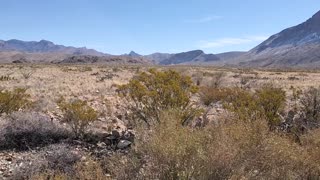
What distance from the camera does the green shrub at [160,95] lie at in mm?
10359

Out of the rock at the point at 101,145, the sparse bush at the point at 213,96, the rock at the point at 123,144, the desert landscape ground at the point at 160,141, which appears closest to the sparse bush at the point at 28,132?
the desert landscape ground at the point at 160,141

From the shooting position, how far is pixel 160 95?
10.5 meters

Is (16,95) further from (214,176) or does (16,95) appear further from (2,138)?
(214,176)

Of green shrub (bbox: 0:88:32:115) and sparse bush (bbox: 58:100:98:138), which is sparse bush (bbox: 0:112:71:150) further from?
green shrub (bbox: 0:88:32:115)

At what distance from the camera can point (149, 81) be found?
1110 cm

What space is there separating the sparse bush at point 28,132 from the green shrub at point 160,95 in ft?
6.49

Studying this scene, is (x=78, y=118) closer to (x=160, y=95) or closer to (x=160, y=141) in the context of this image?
(x=160, y=95)

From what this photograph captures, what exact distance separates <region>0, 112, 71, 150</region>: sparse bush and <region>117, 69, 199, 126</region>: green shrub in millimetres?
1977

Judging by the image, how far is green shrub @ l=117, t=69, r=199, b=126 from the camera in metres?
10.4

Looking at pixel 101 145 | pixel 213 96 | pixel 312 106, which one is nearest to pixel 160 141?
pixel 101 145

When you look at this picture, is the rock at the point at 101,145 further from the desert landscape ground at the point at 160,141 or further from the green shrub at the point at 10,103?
the green shrub at the point at 10,103

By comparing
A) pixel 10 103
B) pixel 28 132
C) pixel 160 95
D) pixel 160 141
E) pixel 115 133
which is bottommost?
pixel 115 133

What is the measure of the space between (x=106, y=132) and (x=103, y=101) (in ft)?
19.3

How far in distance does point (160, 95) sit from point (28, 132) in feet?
10.7
